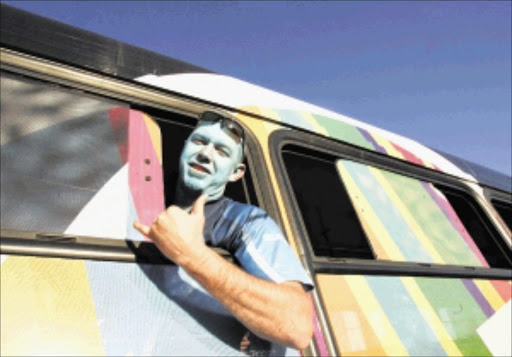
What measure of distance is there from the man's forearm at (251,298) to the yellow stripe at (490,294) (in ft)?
4.93

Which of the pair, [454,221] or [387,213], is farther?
[454,221]

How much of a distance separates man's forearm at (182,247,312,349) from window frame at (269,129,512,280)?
0.37m

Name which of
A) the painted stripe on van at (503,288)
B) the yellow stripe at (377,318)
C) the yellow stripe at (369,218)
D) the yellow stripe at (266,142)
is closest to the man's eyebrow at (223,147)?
the yellow stripe at (266,142)

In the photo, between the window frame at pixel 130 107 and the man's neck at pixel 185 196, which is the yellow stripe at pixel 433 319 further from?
the man's neck at pixel 185 196

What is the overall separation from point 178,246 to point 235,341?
308 millimetres

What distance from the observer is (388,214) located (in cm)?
208

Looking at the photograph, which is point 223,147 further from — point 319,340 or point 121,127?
point 319,340

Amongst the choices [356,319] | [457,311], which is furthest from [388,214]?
[356,319]

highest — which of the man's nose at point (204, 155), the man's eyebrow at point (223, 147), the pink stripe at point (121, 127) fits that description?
the pink stripe at point (121, 127)

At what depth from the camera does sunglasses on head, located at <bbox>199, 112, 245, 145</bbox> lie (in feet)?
4.42

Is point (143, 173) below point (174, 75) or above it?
below

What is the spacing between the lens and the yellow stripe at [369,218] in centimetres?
190

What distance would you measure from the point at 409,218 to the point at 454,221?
1.71ft

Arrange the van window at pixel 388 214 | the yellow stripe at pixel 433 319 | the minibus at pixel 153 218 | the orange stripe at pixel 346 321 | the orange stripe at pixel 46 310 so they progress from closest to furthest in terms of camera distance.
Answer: the orange stripe at pixel 46 310, the minibus at pixel 153 218, the orange stripe at pixel 346 321, the yellow stripe at pixel 433 319, the van window at pixel 388 214
